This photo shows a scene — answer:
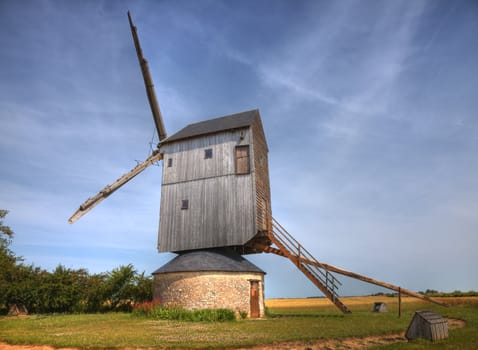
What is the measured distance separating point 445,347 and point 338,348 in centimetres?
283

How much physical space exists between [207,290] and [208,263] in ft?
4.98

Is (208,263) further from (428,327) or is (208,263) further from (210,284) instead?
(428,327)

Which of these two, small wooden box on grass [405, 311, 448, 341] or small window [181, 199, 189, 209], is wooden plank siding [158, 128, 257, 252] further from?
small wooden box on grass [405, 311, 448, 341]

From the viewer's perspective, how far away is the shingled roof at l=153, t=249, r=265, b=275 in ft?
64.8

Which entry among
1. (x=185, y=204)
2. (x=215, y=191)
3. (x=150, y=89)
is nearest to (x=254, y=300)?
(x=215, y=191)

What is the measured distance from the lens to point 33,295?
2516cm

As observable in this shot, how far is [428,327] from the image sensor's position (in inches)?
396

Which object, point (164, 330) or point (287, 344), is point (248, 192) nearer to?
point (164, 330)

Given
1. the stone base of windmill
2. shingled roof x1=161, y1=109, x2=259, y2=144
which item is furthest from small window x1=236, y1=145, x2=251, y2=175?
the stone base of windmill

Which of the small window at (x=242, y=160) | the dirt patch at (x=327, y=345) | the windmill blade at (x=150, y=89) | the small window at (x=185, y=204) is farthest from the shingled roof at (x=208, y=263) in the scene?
the windmill blade at (x=150, y=89)

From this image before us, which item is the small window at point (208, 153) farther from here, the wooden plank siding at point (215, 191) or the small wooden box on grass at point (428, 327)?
the small wooden box on grass at point (428, 327)

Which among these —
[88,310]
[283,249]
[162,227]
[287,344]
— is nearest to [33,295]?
[88,310]

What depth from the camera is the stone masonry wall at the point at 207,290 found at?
1917 centimetres

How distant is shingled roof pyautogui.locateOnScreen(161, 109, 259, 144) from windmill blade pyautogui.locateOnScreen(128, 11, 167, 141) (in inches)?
62.4
